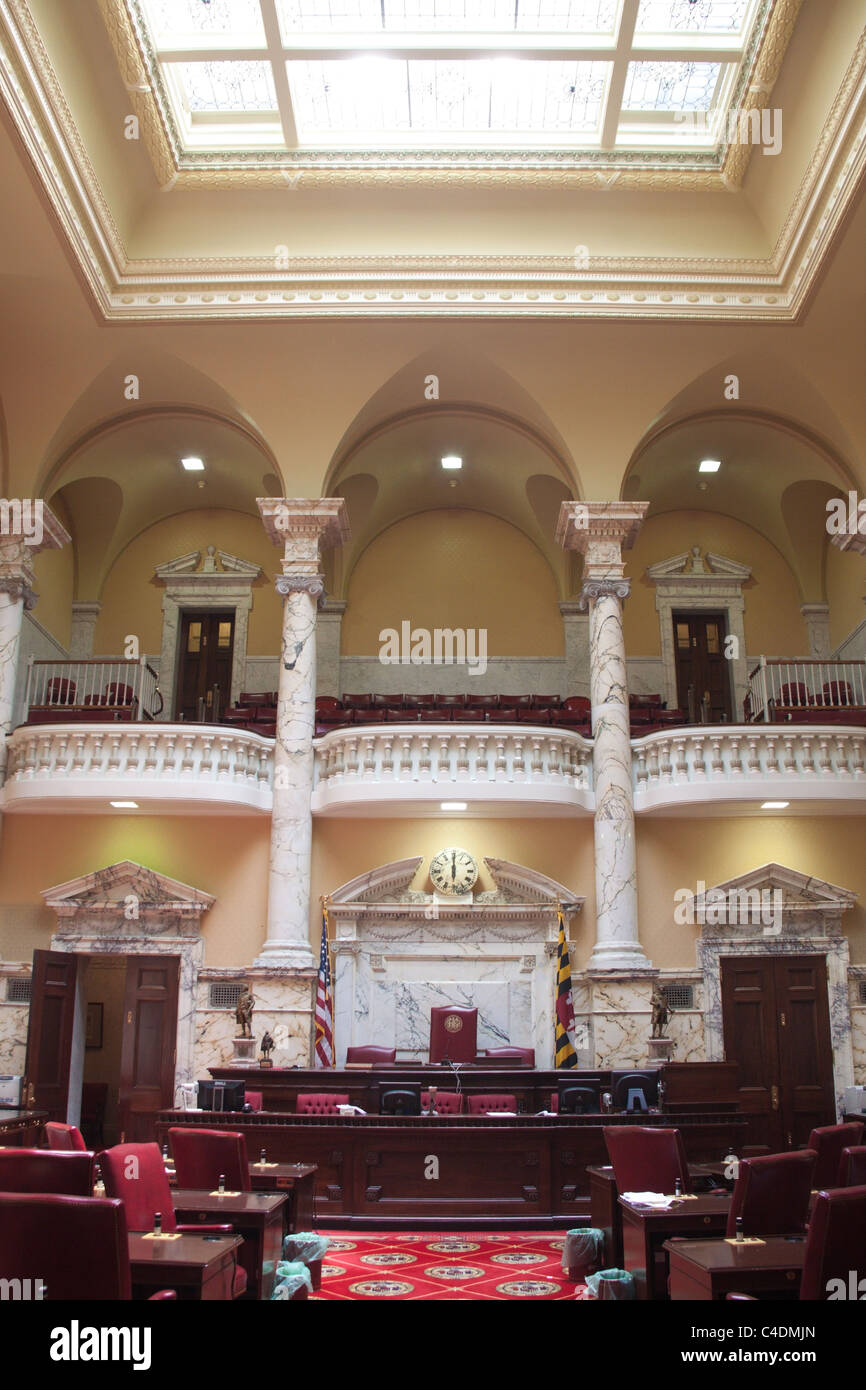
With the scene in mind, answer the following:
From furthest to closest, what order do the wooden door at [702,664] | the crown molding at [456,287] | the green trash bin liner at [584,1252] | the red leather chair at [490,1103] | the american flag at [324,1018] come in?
the wooden door at [702,664] → the crown molding at [456,287] → the american flag at [324,1018] → the red leather chair at [490,1103] → the green trash bin liner at [584,1252]

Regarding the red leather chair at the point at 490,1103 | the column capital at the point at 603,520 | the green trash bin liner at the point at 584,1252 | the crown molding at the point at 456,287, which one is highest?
the crown molding at the point at 456,287

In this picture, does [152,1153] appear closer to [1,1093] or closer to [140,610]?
[1,1093]

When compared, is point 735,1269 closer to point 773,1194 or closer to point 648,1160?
point 773,1194

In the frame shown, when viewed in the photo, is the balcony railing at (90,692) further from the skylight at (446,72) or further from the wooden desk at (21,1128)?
the skylight at (446,72)

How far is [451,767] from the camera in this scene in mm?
13172

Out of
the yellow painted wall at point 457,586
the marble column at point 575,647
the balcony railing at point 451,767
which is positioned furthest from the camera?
the yellow painted wall at point 457,586

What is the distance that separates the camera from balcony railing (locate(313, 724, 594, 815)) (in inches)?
513

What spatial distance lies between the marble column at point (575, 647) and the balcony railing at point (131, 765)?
578 cm

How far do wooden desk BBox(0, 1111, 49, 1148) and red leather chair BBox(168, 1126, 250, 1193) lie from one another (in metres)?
4.49

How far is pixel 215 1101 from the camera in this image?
9664 millimetres

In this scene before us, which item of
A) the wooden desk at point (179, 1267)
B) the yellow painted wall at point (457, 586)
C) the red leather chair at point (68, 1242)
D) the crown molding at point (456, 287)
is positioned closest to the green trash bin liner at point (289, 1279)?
the wooden desk at point (179, 1267)

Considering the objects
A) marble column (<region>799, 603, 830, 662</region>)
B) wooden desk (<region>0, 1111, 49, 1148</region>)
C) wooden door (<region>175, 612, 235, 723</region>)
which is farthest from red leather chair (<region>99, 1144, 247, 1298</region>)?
marble column (<region>799, 603, 830, 662</region>)

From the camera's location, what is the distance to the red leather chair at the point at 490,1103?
10.5 m

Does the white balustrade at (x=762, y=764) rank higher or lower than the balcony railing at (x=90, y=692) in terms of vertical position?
lower
